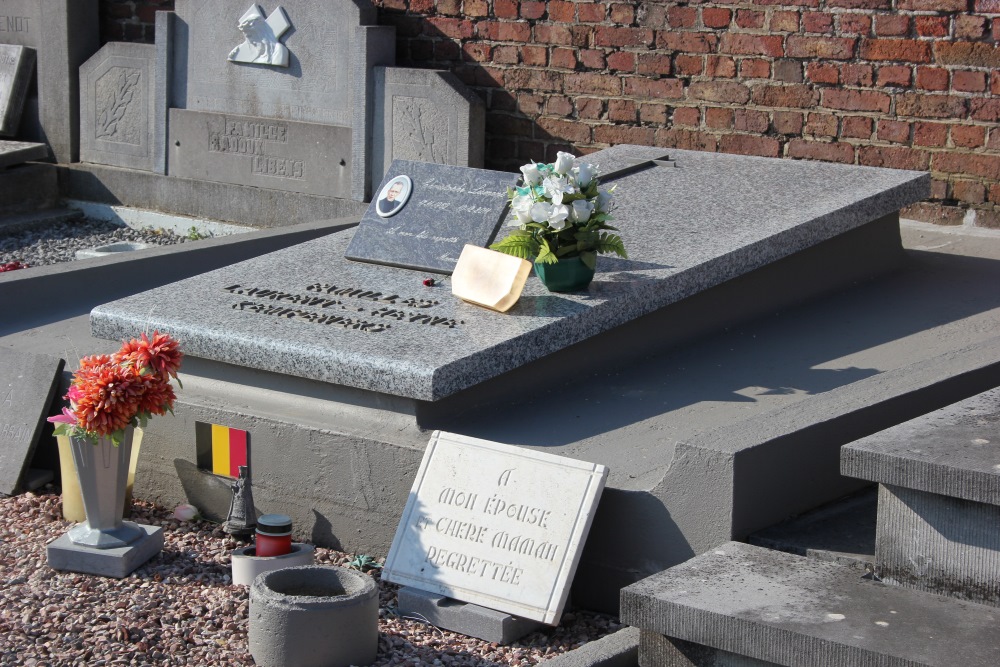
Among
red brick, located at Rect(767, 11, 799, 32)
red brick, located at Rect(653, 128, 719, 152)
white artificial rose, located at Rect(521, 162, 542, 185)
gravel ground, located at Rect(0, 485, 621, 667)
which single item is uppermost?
red brick, located at Rect(767, 11, 799, 32)

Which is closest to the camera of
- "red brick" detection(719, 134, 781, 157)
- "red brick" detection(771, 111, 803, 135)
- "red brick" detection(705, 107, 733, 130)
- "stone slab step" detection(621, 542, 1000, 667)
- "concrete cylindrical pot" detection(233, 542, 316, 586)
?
"stone slab step" detection(621, 542, 1000, 667)

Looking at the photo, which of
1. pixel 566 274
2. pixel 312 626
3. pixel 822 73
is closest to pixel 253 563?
pixel 312 626

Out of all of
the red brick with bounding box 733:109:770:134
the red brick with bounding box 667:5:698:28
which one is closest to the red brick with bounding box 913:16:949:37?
the red brick with bounding box 733:109:770:134

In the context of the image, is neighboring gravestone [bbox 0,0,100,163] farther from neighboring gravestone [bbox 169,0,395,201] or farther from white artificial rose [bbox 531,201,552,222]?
white artificial rose [bbox 531,201,552,222]

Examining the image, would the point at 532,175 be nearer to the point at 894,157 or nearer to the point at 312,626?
the point at 312,626

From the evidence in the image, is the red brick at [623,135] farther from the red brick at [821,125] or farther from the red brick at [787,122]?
the red brick at [821,125]

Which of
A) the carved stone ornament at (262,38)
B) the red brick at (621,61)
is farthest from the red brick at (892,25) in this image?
the carved stone ornament at (262,38)

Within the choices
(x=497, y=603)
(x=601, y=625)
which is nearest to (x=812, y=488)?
(x=601, y=625)

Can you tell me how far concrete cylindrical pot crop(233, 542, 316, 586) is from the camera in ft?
11.6

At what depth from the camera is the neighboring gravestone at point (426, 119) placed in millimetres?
6893

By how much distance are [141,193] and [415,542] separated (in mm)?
5335

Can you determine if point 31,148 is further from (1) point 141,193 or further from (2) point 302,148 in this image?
(2) point 302,148

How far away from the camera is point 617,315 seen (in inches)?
163

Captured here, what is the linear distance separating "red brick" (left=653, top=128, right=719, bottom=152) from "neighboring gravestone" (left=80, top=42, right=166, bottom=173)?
10.5 ft
